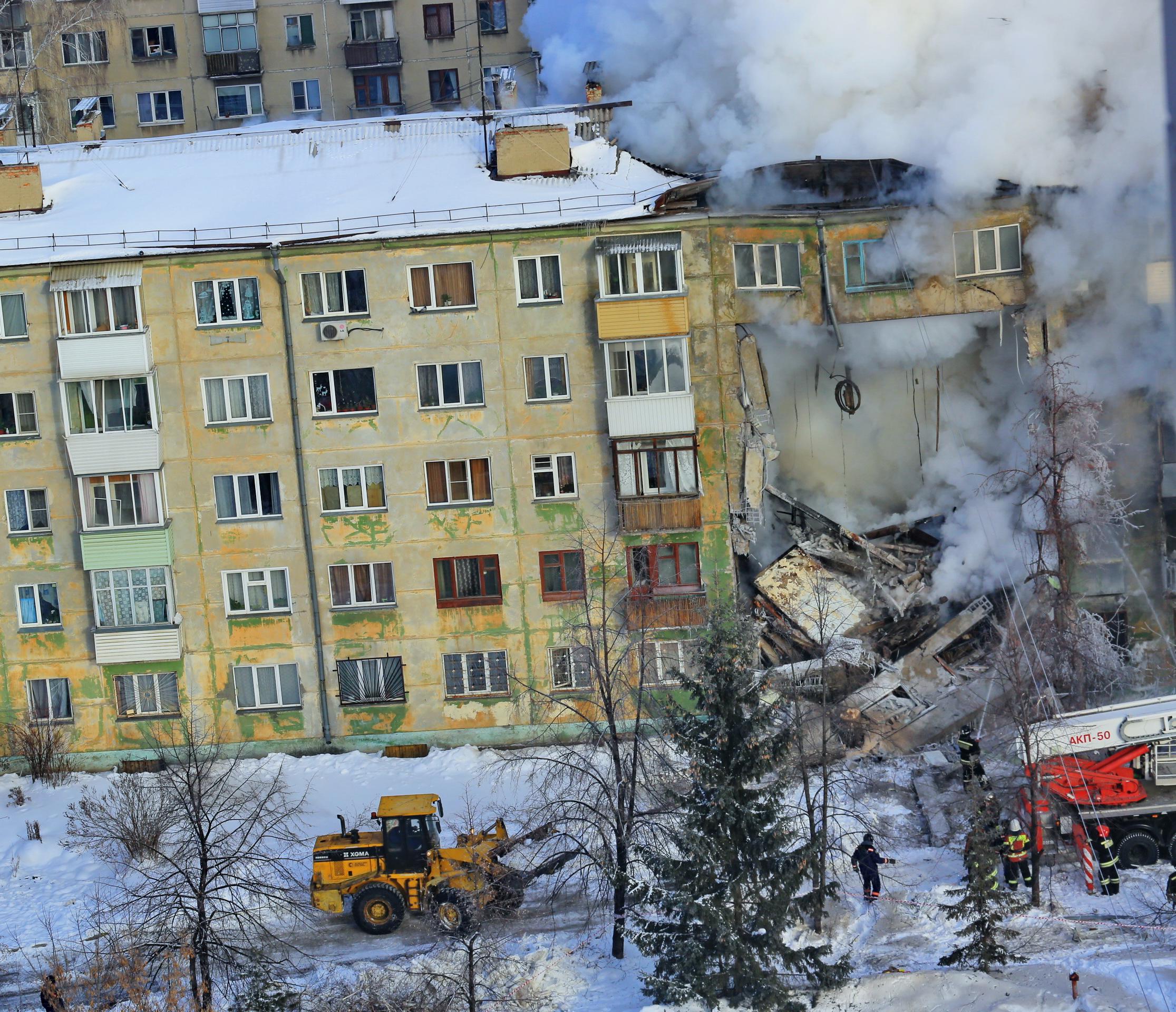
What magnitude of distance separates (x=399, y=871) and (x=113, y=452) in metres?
12.7

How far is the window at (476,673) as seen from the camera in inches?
1292

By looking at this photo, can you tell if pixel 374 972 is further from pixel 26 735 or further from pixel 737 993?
pixel 26 735

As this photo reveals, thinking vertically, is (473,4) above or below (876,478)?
above

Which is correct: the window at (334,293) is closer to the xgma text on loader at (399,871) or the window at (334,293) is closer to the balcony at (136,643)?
the balcony at (136,643)

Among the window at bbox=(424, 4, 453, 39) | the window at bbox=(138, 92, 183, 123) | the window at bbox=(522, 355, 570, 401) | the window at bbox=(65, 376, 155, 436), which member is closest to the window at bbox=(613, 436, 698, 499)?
the window at bbox=(522, 355, 570, 401)

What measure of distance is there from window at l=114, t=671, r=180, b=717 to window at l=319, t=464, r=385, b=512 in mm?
5298

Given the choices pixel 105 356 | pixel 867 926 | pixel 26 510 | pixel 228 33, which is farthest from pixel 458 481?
pixel 228 33

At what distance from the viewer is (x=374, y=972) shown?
2388 cm

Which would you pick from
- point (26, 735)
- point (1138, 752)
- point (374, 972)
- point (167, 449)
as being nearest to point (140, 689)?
point (26, 735)

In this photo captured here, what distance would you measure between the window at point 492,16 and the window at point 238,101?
7.38 meters

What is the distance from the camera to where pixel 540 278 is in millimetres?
32250

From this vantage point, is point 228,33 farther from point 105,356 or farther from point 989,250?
point 989,250

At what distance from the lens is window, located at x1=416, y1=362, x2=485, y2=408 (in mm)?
32406

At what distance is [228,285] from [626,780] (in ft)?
49.7
